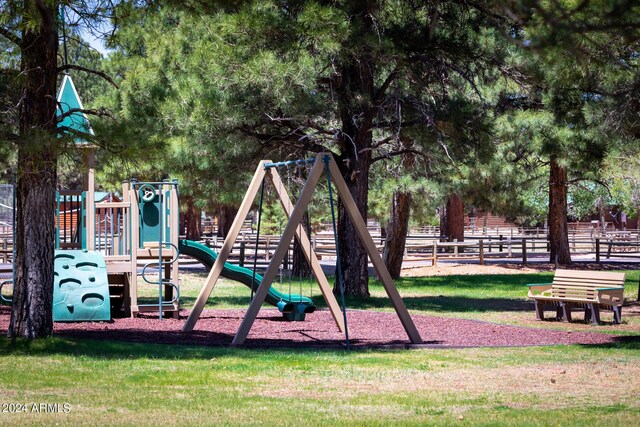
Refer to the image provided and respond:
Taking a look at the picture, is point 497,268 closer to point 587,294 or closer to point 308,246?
point 587,294

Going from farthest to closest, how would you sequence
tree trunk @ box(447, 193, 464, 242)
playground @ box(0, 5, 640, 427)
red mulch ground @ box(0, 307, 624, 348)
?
tree trunk @ box(447, 193, 464, 242), red mulch ground @ box(0, 307, 624, 348), playground @ box(0, 5, 640, 427)

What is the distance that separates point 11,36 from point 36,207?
199 cm

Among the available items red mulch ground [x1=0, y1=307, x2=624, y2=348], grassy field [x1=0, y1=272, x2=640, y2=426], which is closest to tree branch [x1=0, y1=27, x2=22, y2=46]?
grassy field [x1=0, y1=272, x2=640, y2=426]

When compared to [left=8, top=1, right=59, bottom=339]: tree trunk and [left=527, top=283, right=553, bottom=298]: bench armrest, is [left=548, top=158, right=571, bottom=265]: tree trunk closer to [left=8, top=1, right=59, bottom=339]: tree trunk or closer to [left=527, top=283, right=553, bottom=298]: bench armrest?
[left=527, top=283, right=553, bottom=298]: bench armrest

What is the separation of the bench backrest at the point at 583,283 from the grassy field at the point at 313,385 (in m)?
2.92

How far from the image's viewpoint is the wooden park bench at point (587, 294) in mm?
14094

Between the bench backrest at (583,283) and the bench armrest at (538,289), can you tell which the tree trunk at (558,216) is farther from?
the bench backrest at (583,283)

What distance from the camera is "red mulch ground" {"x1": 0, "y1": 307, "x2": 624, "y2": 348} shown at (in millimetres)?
11242

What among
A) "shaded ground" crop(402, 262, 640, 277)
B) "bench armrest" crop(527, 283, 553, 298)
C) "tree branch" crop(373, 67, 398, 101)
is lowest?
"shaded ground" crop(402, 262, 640, 277)

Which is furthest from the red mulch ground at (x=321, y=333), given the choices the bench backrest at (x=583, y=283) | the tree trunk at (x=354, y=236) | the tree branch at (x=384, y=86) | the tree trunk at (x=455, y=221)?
the tree trunk at (x=455, y=221)

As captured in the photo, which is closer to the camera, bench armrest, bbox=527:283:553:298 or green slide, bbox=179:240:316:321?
green slide, bbox=179:240:316:321

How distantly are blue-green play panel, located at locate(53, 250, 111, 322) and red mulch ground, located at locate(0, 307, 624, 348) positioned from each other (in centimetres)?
20

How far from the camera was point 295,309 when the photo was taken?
13.4m

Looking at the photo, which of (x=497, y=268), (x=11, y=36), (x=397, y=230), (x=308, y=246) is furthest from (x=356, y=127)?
(x=497, y=268)
